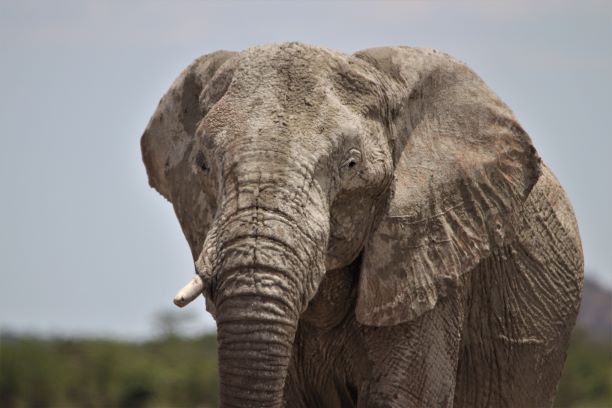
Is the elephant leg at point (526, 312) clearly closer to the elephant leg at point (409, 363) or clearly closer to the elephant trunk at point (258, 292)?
the elephant leg at point (409, 363)

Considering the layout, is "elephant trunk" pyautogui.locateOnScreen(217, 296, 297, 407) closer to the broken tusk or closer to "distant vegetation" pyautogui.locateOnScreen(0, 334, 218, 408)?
the broken tusk

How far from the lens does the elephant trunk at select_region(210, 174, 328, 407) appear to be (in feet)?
16.8

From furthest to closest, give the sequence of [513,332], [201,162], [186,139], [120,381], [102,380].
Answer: [102,380], [120,381], [513,332], [186,139], [201,162]

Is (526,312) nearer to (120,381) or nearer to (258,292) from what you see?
(258,292)

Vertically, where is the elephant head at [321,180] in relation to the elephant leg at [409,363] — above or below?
above

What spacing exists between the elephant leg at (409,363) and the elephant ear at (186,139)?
0.75 m

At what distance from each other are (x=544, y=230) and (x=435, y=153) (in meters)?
1.20

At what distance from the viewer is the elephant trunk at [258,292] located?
202 inches

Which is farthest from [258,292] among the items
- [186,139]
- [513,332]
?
[513,332]

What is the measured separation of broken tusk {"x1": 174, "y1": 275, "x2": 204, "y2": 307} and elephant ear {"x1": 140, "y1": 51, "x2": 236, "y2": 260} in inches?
26.8

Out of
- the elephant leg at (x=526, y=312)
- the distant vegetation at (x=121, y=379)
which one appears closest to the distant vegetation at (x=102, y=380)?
the distant vegetation at (x=121, y=379)

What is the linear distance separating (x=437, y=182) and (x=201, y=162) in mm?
911

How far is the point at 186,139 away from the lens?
6430 millimetres

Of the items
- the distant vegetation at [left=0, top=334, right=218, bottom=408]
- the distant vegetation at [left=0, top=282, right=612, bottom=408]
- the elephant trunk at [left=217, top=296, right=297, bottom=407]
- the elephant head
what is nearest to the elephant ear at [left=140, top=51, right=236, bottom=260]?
the elephant head
